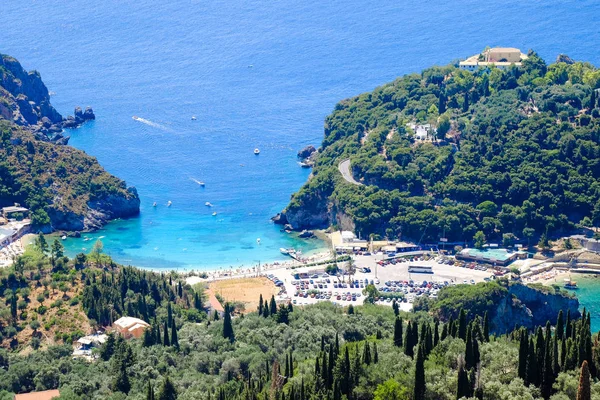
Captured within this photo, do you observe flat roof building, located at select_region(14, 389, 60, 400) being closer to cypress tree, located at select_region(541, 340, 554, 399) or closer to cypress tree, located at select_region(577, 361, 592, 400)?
cypress tree, located at select_region(541, 340, 554, 399)

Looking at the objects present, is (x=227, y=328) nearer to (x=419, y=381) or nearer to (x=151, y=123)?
(x=419, y=381)

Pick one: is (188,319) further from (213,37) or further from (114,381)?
(213,37)

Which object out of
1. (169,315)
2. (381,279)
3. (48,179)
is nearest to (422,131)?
(381,279)

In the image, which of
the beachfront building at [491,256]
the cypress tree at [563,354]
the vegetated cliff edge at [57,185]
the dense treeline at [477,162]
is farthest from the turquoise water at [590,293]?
the vegetated cliff edge at [57,185]

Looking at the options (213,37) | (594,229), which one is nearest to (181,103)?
(213,37)

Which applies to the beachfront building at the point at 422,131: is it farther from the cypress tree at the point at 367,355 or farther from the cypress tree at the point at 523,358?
the cypress tree at the point at 523,358

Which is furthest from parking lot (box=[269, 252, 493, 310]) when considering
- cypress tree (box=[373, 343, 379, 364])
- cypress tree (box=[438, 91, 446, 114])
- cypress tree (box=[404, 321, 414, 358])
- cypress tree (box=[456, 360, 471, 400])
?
cypress tree (box=[456, 360, 471, 400])
